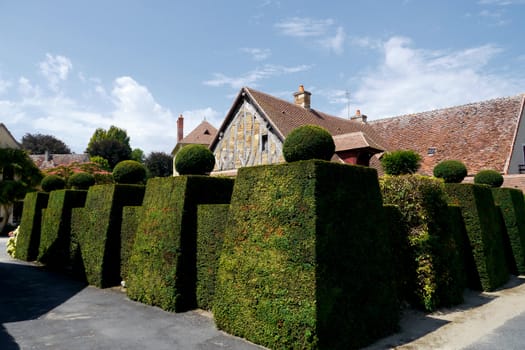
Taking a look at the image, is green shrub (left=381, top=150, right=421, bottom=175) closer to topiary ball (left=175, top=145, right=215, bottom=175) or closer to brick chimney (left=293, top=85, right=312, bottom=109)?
topiary ball (left=175, top=145, right=215, bottom=175)

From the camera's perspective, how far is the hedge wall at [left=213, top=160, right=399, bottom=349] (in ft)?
16.9

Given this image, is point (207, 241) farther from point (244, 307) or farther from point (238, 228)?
point (244, 307)

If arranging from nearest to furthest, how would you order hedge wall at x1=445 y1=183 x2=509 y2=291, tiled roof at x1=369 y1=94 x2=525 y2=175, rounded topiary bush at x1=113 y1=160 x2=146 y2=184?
hedge wall at x1=445 y1=183 x2=509 y2=291 → rounded topiary bush at x1=113 y1=160 x2=146 y2=184 → tiled roof at x1=369 y1=94 x2=525 y2=175

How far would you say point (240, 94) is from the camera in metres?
18.4

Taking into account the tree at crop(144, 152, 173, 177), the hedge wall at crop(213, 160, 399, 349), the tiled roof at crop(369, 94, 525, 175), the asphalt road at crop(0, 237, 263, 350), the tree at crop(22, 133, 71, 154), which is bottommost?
the asphalt road at crop(0, 237, 263, 350)

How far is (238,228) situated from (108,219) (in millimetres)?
5221

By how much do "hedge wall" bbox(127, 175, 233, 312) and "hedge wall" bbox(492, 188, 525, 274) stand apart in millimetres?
9621

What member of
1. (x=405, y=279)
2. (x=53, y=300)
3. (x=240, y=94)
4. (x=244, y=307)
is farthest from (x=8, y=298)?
(x=240, y=94)

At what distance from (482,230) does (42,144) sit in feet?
194

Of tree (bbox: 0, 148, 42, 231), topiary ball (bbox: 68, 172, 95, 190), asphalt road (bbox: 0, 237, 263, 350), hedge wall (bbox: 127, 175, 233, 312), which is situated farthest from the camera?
tree (bbox: 0, 148, 42, 231)

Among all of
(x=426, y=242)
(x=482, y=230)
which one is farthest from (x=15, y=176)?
(x=482, y=230)

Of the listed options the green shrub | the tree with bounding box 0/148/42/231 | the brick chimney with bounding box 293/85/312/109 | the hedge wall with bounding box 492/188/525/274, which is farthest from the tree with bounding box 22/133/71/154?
the hedge wall with bounding box 492/188/525/274

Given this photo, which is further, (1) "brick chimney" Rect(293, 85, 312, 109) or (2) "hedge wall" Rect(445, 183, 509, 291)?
(1) "brick chimney" Rect(293, 85, 312, 109)

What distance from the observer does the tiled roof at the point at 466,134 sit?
1769 cm
